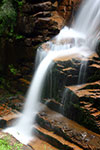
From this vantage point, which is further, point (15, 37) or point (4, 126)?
point (15, 37)

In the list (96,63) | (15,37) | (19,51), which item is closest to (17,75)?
(19,51)

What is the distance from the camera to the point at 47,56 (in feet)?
25.0

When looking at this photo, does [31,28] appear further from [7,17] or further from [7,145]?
[7,145]

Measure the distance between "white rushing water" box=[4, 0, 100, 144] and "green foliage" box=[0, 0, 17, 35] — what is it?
118 inches

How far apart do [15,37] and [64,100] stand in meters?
5.16

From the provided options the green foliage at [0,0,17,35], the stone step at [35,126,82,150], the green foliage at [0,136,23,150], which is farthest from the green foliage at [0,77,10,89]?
the green foliage at [0,136,23,150]

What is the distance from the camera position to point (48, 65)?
23.8 feet

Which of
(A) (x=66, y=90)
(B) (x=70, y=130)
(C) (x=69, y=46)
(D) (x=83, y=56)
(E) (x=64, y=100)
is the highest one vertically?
(C) (x=69, y=46)

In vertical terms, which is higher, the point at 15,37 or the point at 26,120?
the point at 15,37

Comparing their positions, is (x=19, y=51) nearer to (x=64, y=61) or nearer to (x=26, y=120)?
(x=64, y=61)

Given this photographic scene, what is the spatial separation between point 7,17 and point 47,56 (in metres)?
4.00

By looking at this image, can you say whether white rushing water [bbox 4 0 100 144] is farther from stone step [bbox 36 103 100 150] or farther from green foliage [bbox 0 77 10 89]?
green foliage [bbox 0 77 10 89]

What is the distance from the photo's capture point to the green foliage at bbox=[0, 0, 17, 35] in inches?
361

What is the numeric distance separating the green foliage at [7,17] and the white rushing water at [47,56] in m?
2.99
